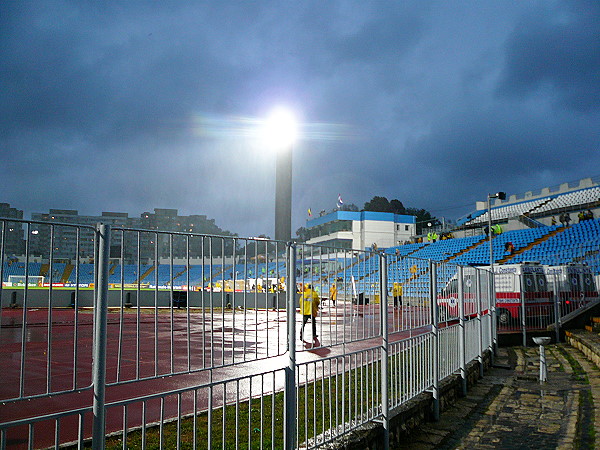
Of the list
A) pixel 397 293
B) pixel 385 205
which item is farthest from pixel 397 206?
pixel 397 293

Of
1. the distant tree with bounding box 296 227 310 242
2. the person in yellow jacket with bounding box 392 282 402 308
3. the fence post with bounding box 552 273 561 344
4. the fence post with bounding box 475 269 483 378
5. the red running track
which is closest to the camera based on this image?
the red running track

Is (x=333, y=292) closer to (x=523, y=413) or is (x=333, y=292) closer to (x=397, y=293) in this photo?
(x=397, y=293)

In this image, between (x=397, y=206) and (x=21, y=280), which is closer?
(x=21, y=280)

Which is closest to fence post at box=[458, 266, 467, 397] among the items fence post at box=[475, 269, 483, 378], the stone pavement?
the stone pavement

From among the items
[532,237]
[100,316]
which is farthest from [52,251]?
[532,237]

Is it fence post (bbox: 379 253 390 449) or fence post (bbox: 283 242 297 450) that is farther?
fence post (bbox: 379 253 390 449)

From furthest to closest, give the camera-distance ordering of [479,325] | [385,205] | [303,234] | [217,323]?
[385,205]
[303,234]
[479,325]
[217,323]

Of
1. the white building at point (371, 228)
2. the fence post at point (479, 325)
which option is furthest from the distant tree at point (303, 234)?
the fence post at point (479, 325)

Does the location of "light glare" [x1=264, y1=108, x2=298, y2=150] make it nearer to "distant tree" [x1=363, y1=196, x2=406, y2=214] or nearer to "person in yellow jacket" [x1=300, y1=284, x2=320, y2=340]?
"person in yellow jacket" [x1=300, y1=284, x2=320, y2=340]

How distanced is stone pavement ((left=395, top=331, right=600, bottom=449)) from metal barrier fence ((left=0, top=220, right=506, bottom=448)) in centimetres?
65

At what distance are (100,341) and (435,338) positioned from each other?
18.9ft

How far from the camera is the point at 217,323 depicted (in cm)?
376

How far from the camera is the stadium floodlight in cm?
1443

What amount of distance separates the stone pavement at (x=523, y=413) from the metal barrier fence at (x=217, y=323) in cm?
65
